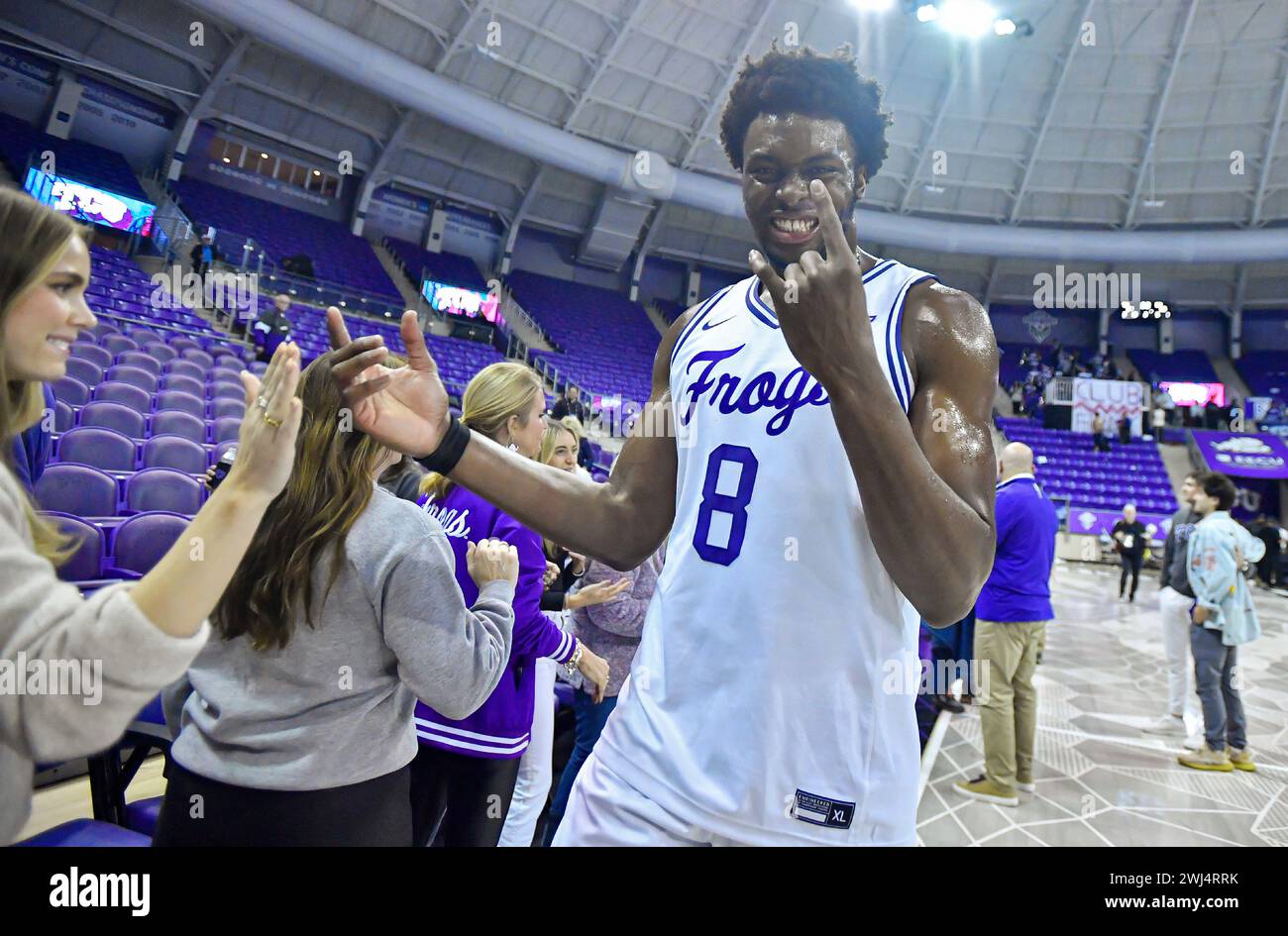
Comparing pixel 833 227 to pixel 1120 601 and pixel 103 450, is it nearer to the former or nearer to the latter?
pixel 103 450

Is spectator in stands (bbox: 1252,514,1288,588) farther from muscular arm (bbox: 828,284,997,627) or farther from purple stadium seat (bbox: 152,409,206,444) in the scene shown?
purple stadium seat (bbox: 152,409,206,444)

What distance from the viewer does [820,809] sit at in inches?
39.8

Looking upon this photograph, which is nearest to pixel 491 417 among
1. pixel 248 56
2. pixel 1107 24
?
pixel 248 56

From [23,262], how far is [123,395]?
20.5 ft

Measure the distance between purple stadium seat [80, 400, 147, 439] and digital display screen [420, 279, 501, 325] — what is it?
12.9 m

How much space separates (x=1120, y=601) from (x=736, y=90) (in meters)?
11.7

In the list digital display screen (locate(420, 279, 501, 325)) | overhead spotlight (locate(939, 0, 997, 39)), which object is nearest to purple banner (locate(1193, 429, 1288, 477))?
overhead spotlight (locate(939, 0, 997, 39))

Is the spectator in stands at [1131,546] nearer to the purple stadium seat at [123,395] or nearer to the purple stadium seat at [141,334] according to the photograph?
the purple stadium seat at [123,395]

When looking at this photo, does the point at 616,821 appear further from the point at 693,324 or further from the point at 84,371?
the point at 84,371

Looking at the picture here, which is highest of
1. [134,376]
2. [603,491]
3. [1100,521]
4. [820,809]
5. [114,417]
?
[1100,521]

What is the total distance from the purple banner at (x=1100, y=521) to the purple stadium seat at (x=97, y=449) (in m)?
16.9

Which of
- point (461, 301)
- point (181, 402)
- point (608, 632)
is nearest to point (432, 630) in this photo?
point (608, 632)
